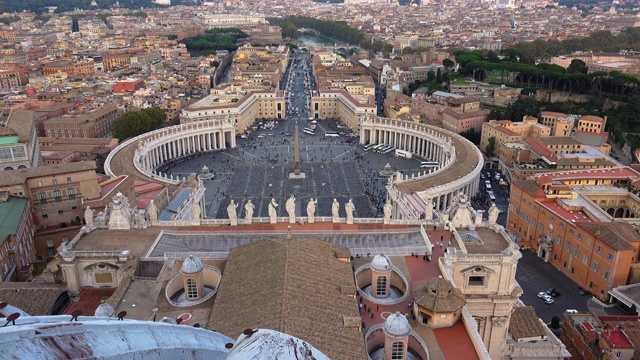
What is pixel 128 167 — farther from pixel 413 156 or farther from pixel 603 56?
pixel 603 56

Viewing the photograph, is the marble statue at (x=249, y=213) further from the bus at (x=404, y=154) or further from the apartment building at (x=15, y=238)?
the bus at (x=404, y=154)

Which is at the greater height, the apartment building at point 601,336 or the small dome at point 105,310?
the small dome at point 105,310

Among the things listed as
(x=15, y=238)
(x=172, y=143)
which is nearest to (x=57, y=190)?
(x=15, y=238)

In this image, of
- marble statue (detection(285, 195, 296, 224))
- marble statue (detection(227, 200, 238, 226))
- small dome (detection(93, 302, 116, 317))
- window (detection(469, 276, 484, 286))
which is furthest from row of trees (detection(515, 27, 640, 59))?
small dome (detection(93, 302, 116, 317))

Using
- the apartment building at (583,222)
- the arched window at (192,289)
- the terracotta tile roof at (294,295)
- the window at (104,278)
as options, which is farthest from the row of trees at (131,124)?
the arched window at (192,289)

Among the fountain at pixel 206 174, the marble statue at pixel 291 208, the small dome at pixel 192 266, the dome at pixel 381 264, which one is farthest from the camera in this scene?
the fountain at pixel 206 174
